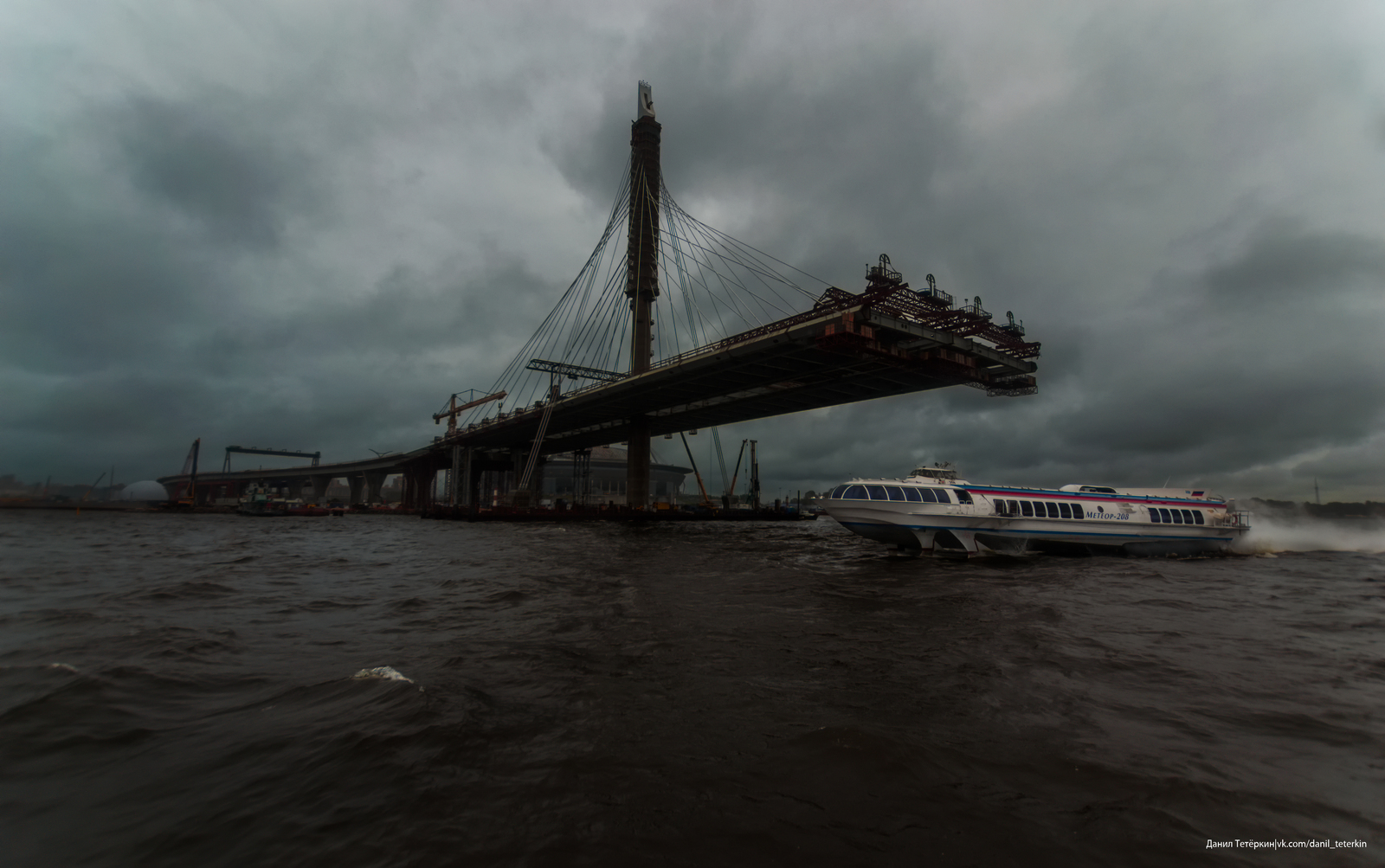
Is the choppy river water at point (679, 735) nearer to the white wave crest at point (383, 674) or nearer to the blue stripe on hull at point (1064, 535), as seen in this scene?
the white wave crest at point (383, 674)

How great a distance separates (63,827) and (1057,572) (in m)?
27.4

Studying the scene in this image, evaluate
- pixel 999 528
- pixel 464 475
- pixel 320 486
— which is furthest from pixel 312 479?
pixel 999 528

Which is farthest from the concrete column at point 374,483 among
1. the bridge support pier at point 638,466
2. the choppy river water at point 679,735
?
the choppy river water at point 679,735

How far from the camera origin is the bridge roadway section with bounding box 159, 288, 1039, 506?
134ft

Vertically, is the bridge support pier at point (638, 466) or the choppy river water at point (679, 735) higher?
the bridge support pier at point (638, 466)

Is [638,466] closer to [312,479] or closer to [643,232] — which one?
[643,232]

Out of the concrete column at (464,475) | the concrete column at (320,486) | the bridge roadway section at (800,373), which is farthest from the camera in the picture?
the concrete column at (320,486)

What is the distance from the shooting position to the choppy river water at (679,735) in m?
3.98

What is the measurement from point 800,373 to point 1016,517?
2754 centimetres

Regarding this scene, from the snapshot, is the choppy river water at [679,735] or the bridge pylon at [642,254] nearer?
the choppy river water at [679,735]

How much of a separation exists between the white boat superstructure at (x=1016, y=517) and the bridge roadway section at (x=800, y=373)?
1409 centimetres

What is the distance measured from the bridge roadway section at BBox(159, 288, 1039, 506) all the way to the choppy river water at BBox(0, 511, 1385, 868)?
30.1m

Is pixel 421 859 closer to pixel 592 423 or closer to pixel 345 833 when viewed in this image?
pixel 345 833

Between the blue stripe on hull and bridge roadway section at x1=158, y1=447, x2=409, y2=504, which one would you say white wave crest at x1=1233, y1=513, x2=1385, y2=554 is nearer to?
the blue stripe on hull
